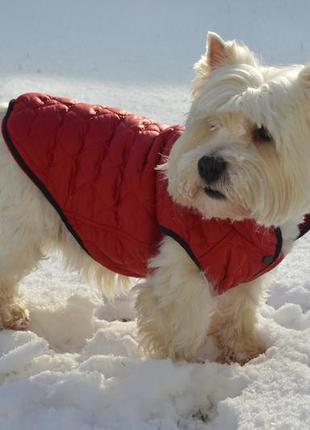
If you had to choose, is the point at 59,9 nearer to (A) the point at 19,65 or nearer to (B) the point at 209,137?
(A) the point at 19,65

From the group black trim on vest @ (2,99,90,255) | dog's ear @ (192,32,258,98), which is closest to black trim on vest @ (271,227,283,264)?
dog's ear @ (192,32,258,98)

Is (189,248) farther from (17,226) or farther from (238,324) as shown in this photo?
(17,226)

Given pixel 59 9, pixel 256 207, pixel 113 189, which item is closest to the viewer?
pixel 256 207

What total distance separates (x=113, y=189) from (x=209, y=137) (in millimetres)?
547

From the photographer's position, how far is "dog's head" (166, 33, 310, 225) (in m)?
2.52

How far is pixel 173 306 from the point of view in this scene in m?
3.03

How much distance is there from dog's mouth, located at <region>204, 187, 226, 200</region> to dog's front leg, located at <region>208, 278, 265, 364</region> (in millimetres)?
885

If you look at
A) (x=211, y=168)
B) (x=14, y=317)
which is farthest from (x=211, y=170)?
(x=14, y=317)

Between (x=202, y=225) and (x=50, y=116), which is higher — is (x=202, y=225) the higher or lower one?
the lower one

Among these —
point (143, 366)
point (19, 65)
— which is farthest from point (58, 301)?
point (19, 65)

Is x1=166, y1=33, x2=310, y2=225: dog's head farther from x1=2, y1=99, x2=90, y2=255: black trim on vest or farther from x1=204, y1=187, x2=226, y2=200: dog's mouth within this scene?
x1=2, y1=99, x2=90, y2=255: black trim on vest

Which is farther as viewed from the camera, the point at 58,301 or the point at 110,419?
the point at 58,301

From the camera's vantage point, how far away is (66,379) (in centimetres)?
290

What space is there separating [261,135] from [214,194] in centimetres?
30
